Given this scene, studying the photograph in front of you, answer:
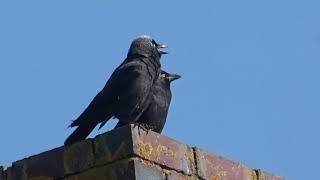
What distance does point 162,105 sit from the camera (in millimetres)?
8438

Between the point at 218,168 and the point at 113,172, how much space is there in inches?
30.6

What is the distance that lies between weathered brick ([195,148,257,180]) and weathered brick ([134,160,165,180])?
1.25ft

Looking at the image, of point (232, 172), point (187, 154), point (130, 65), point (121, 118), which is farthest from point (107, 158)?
point (130, 65)

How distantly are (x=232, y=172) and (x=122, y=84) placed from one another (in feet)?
10.2

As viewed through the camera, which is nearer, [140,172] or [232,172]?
[140,172]

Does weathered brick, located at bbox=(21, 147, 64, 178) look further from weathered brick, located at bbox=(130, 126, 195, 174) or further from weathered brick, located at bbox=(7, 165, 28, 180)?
weathered brick, located at bbox=(130, 126, 195, 174)

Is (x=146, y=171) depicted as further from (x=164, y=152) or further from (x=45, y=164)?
(x=45, y=164)

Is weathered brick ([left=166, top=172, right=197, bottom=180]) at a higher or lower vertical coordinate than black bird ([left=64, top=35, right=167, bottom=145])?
lower

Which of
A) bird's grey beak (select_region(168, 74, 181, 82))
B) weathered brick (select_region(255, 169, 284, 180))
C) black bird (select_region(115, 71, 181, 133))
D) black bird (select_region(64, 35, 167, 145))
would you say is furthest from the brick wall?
bird's grey beak (select_region(168, 74, 181, 82))

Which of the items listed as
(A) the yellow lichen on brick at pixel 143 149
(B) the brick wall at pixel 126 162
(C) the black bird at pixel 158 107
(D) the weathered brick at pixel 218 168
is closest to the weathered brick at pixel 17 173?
(B) the brick wall at pixel 126 162

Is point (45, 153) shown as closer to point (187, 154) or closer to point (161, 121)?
point (187, 154)

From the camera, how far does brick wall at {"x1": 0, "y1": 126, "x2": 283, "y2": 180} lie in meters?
4.10

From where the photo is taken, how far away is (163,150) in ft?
14.3

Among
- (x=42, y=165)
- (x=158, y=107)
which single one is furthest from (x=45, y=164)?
(x=158, y=107)
